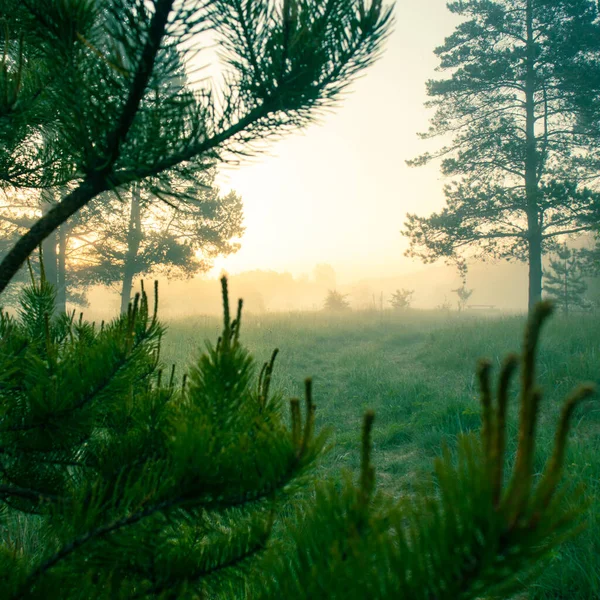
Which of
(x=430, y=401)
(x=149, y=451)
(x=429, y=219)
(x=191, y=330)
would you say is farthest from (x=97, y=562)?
(x=429, y=219)

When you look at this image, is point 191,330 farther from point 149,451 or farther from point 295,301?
point 295,301

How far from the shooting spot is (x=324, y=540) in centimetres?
72

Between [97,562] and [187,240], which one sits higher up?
[187,240]

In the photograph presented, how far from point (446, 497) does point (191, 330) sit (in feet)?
44.6

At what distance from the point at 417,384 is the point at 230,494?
7.35 meters

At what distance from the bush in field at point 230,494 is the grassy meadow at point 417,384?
0.32 ft

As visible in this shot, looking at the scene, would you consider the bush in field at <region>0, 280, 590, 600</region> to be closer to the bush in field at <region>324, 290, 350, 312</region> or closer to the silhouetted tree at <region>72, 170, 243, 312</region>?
the silhouetted tree at <region>72, 170, 243, 312</region>

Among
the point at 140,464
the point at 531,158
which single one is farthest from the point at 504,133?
the point at 140,464

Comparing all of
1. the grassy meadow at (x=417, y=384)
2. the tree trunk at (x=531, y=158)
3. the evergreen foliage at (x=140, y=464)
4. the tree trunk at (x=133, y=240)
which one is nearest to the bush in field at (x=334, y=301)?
the grassy meadow at (x=417, y=384)

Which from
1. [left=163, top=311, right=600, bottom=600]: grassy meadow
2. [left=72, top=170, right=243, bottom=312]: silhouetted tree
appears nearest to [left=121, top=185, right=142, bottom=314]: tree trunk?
[left=72, top=170, right=243, bottom=312]: silhouetted tree

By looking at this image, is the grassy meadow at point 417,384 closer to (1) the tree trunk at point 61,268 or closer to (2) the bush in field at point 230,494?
(2) the bush in field at point 230,494

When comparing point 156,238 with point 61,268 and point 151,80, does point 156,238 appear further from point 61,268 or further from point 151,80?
point 151,80

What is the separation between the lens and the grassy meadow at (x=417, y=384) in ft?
11.2

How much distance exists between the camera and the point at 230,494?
943mm
